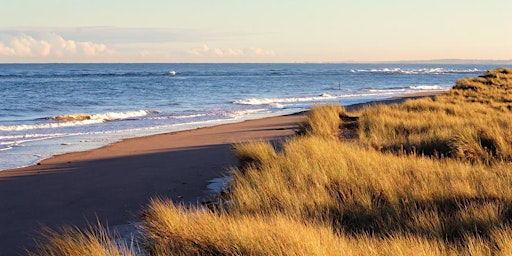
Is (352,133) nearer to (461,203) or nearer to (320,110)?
(320,110)

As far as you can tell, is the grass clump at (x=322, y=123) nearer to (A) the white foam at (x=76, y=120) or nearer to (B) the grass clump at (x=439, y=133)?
(B) the grass clump at (x=439, y=133)

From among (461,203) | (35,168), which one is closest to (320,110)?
(35,168)

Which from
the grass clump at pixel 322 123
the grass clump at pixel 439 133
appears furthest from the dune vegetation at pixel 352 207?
the grass clump at pixel 322 123

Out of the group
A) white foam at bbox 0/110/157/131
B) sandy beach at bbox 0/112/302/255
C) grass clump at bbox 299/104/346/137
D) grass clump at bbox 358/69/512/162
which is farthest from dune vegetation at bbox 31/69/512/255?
white foam at bbox 0/110/157/131

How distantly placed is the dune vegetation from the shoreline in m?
0.67

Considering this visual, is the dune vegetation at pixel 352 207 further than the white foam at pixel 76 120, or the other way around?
the white foam at pixel 76 120

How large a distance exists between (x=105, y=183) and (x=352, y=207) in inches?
177

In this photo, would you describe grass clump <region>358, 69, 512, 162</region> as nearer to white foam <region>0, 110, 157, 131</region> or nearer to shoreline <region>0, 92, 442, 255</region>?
shoreline <region>0, 92, 442, 255</region>

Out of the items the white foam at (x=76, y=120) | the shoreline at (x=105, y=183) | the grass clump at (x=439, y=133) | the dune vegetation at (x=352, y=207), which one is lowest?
the white foam at (x=76, y=120)

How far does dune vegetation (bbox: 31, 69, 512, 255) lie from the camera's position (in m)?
4.34

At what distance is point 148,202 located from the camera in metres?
7.34

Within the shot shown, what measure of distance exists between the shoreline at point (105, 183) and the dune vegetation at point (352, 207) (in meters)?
0.67

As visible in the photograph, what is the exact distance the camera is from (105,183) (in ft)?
28.6

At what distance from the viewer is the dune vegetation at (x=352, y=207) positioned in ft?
14.2
